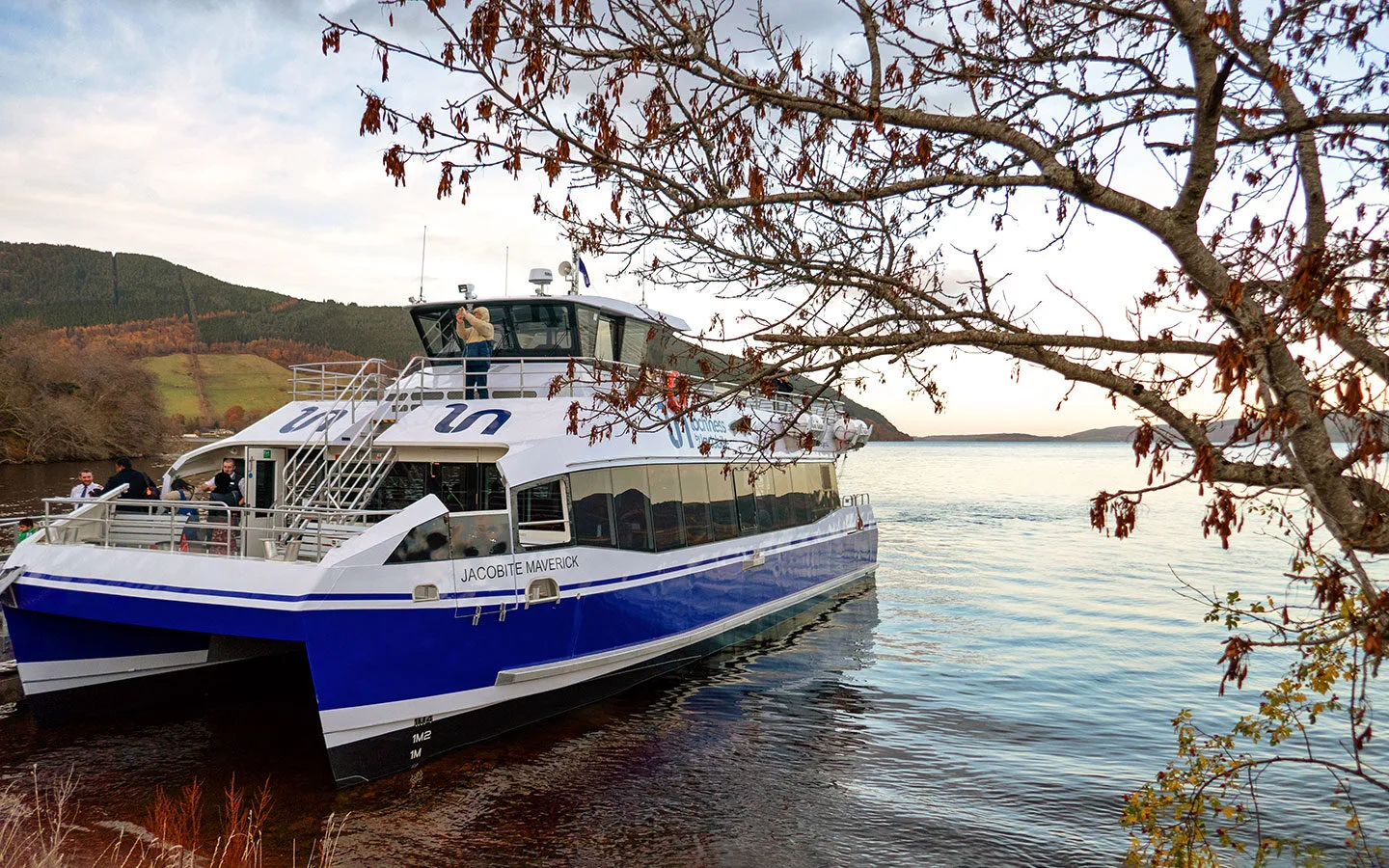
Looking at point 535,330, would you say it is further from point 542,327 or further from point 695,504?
point 695,504

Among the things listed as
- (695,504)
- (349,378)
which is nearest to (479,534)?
(695,504)

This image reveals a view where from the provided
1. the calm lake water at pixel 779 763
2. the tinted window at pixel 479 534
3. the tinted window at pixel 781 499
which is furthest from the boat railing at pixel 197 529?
the tinted window at pixel 781 499

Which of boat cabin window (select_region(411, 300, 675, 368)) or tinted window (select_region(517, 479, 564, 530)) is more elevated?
boat cabin window (select_region(411, 300, 675, 368))

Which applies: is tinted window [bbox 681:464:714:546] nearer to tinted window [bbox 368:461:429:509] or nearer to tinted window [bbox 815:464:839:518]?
tinted window [bbox 368:461:429:509]

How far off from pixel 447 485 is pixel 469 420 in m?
1.00

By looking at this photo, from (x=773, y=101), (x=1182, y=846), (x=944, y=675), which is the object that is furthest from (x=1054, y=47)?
(x=944, y=675)

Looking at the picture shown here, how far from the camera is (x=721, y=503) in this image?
14.2 m

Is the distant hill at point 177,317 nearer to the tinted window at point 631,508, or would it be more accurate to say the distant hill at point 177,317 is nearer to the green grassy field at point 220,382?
the green grassy field at point 220,382

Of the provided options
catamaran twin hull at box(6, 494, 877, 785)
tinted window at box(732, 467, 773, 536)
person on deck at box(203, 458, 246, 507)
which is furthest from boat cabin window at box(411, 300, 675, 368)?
catamaran twin hull at box(6, 494, 877, 785)

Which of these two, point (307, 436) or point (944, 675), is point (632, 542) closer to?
point (307, 436)

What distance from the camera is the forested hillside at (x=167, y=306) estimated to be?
433 feet

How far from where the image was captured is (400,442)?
37.8 ft

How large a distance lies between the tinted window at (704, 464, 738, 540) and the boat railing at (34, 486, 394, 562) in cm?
514

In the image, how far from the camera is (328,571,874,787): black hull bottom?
8922mm
